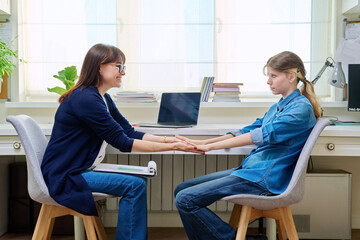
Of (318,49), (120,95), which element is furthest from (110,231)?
(318,49)

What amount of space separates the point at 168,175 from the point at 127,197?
1.01 meters

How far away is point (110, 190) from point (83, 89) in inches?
17.5

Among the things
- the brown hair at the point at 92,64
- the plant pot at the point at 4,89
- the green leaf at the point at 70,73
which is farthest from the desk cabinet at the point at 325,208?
the plant pot at the point at 4,89

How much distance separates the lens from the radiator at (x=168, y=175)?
2.59 metres

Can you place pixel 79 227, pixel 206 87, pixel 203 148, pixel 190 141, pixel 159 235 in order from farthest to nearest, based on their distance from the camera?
pixel 206 87 → pixel 159 235 → pixel 79 227 → pixel 190 141 → pixel 203 148

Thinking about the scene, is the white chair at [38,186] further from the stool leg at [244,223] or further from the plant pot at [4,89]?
the plant pot at [4,89]

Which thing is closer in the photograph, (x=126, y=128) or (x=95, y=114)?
(x=95, y=114)

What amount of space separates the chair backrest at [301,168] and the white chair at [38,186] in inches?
29.8

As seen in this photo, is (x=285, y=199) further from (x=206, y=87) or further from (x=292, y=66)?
(x=206, y=87)

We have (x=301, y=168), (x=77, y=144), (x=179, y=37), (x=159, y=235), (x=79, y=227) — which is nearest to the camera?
(x=301, y=168)

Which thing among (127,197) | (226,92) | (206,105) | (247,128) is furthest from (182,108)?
(127,197)

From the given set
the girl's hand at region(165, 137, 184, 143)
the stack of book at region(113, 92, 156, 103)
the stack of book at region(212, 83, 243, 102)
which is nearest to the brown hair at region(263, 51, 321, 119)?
the girl's hand at region(165, 137, 184, 143)

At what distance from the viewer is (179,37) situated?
2746 mm

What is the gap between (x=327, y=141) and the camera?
2033 millimetres
